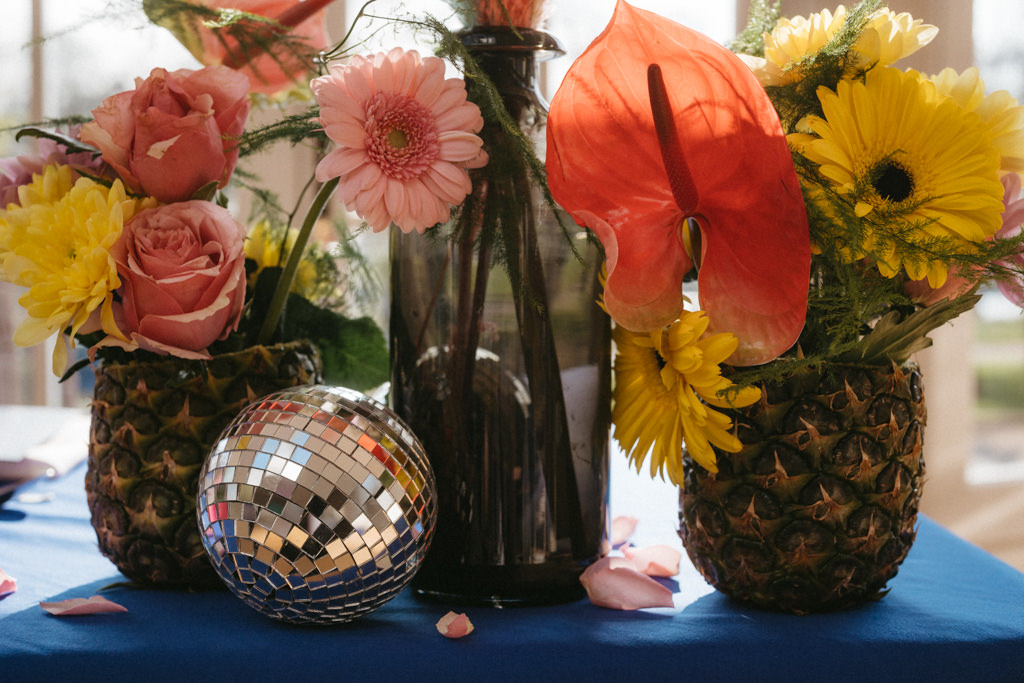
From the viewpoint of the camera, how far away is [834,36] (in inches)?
17.8

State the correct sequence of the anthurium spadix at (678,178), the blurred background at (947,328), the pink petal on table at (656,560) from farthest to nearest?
the blurred background at (947,328) → the pink petal on table at (656,560) → the anthurium spadix at (678,178)

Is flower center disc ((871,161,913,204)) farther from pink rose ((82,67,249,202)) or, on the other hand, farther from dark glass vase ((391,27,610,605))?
pink rose ((82,67,249,202))

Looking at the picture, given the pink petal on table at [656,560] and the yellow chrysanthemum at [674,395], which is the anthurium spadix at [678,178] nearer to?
the yellow chrysanthemum at [674,395]

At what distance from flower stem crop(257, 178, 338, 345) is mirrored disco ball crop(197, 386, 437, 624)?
0.10 meters

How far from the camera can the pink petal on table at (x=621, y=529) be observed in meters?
0.66

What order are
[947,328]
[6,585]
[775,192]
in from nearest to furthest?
[775,192]
[6,585]
[947,328]

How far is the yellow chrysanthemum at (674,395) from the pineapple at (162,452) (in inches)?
9.7

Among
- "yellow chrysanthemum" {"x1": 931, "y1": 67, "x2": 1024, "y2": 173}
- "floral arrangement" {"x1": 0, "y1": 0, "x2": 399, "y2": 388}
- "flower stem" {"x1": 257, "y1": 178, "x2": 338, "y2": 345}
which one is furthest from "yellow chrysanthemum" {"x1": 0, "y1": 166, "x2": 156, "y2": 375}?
"yellow chrysanthemum" {"x1": 931, "y1": 67, "x2": 1024, "y2": 173}

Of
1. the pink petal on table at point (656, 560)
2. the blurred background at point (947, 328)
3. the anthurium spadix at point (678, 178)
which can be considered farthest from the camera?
the blurred background at point (947, 328)

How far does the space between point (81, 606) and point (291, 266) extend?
0.24 meters

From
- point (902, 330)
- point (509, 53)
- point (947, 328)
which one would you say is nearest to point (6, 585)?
point (509, 53)

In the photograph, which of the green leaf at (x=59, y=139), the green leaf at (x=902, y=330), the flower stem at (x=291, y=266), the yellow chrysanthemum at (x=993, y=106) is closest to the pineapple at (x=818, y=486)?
the green leaf at (x=902, y=330)

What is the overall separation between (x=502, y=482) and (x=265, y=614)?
16cm

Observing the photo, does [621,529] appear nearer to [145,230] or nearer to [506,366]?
[506,366]
